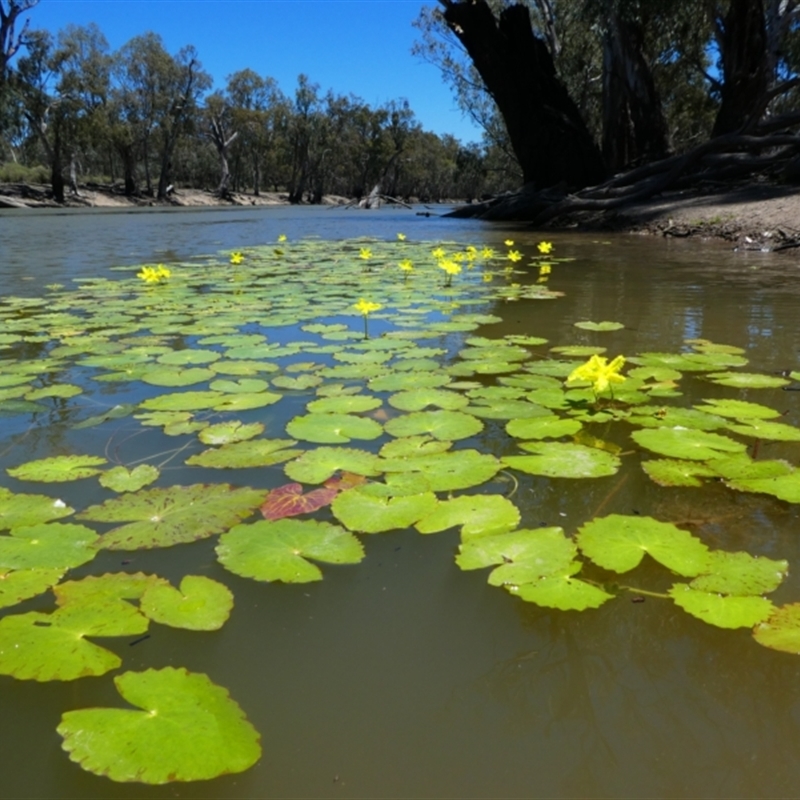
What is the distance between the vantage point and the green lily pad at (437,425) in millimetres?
1508

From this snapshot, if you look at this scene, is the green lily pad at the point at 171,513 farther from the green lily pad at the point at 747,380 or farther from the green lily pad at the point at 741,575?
the green lily pad at the point at 747,380

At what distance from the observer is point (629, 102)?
510 inches

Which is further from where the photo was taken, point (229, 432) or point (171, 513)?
point (229, 432)

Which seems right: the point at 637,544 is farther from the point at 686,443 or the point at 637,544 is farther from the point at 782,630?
the point at 686,443

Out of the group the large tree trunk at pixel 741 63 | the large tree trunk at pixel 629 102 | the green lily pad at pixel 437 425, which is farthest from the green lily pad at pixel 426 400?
the large tree trunk at pixel 629 102

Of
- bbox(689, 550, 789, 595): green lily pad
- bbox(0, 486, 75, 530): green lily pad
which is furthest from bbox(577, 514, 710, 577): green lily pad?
bbox(0, 486, 75, 530): green lily pad

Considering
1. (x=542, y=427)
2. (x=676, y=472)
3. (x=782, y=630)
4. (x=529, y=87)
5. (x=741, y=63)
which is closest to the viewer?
(x=782, y=630)

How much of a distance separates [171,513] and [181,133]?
3710 centimetres

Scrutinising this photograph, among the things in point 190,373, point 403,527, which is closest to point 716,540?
point 403,527

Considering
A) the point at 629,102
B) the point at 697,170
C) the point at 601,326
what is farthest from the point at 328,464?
the point at 629,102

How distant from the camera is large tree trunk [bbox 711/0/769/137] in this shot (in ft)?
34.7

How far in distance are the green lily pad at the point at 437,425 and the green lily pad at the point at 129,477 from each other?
0.55 m

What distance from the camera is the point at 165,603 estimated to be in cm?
87

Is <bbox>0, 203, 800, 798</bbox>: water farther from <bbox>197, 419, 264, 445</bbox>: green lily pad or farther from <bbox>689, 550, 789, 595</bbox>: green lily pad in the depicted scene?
<bbox>197, 419, 264, 445</bbox>: green lily pad
